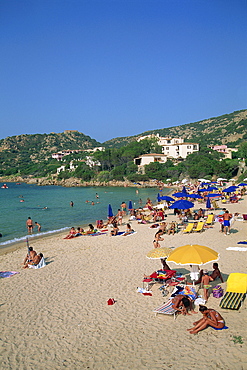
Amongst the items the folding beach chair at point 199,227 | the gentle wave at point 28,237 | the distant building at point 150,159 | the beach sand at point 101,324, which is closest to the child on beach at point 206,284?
the beach sand at point 101,324

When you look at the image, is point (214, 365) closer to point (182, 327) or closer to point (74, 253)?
point (182, 327)

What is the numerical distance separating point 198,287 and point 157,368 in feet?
11.4

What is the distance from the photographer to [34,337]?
636 centimetres

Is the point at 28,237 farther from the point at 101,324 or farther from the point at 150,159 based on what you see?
the point at 150,159

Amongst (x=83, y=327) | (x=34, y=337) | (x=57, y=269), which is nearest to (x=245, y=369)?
(x=83, y=327)

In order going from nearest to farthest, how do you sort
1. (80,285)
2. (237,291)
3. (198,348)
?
1. (198,348)
2. (237,291)
3. (80,285)

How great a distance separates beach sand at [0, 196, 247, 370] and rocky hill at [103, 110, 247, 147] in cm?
9376

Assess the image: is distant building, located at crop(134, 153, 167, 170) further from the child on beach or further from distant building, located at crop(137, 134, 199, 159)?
the child on beach

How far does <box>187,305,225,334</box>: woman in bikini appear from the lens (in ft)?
19.8

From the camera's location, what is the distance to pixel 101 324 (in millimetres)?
6711

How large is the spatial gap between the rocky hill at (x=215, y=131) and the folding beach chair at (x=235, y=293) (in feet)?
314

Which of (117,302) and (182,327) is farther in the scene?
(117,302)

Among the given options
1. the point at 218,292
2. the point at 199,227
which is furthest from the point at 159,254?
the point at 199,227

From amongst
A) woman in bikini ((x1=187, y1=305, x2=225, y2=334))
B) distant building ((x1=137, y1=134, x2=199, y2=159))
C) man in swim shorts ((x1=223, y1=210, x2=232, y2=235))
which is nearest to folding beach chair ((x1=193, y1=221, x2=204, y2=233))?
man in swim shorts ((x1=223, y1=210, x2=232, y2=235))
